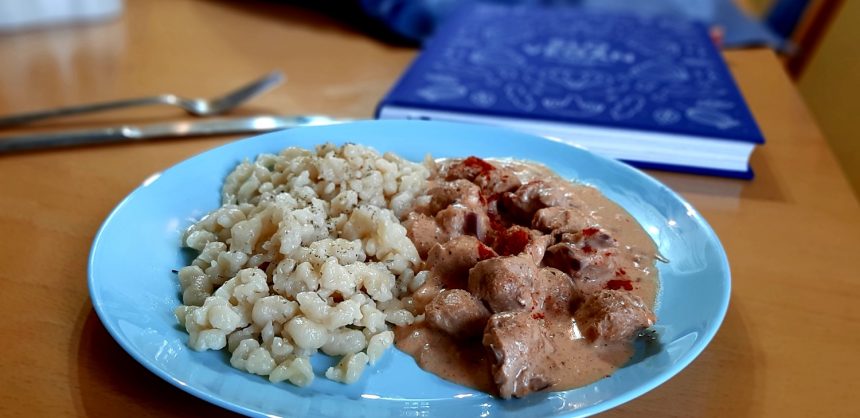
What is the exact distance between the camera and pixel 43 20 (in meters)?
2.26

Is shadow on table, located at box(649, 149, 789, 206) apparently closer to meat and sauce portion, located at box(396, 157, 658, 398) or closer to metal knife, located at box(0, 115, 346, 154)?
meat and sauce portion, located at box(396, 157, 658, 398)

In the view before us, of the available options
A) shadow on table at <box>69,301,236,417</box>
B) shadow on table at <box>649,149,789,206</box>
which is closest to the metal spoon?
shadow on table at <box>69,301,236,417</box>

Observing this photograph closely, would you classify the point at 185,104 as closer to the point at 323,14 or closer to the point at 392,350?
the point at 323,14

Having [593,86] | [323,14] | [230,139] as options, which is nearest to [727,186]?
[593,86]

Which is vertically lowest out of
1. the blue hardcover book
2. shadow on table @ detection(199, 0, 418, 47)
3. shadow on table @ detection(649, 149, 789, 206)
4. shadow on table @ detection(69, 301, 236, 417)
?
shadow on table @ detection(199, 0, 418, 47)

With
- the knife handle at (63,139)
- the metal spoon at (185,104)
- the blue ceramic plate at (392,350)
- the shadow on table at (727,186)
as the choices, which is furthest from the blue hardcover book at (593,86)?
the knife handle at (63,139)

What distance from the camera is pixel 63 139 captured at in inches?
61.9

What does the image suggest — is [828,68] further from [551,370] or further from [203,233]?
[203,233]

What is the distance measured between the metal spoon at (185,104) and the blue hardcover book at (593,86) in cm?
39

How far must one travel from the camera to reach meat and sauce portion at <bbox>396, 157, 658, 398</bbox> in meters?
0.94

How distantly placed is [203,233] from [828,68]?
2.60 m

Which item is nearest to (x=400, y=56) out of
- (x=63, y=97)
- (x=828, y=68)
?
(x=63, y=97)

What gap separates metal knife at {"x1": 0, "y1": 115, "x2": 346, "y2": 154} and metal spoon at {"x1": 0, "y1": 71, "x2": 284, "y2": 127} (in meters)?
0.06

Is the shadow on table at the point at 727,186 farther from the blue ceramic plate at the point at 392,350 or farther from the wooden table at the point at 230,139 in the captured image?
the blue ceramic plate at the point at 392,350
